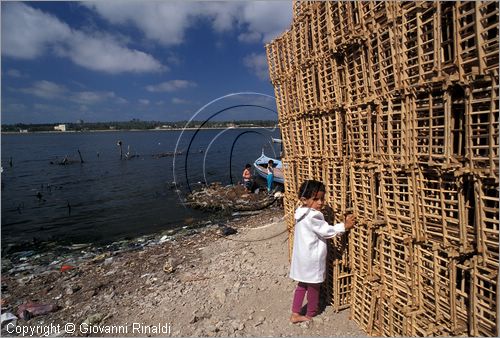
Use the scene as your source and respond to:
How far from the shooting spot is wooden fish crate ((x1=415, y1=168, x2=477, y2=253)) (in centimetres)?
302

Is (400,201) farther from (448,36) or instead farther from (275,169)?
(275,169)

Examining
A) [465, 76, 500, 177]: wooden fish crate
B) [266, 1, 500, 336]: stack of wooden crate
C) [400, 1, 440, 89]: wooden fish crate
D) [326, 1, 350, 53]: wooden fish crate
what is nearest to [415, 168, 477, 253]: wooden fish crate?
[266, 1, 500, 336]: stack of wooden crate

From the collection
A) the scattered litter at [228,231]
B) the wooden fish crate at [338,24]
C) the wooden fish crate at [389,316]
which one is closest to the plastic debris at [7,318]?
the scattered litter at [228,231]

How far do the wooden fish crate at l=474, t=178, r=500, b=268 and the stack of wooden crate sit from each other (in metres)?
0.01

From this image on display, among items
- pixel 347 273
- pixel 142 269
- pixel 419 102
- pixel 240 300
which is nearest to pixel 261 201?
pixel 142 269

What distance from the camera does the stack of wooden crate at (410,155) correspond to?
2826 mm

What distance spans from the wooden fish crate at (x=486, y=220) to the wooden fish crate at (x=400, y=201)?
2.09ft

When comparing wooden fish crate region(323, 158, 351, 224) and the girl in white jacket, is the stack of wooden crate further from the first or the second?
the girl in white jacket

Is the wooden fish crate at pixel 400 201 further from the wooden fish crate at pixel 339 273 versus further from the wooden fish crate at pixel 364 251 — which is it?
the wooden fish crate at pixel 339 273

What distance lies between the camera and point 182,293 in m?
6.99

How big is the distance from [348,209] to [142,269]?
276 inches

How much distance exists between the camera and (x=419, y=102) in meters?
3.42

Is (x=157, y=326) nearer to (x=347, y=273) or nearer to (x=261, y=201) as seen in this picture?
(x=347, y=273)

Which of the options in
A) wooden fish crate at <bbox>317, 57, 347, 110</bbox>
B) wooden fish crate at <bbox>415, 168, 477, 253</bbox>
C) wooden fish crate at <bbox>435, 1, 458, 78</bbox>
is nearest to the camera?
wooden fish crate at <bbox>435, 1, 458, 78</bbox>
